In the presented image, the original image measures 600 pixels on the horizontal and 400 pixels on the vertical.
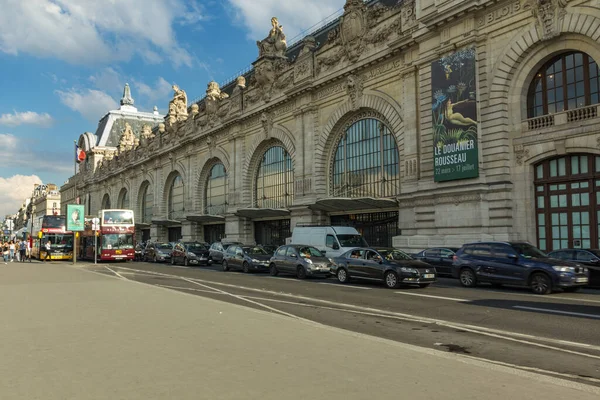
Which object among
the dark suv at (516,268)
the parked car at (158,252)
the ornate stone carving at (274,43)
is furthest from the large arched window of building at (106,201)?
the dark suv at (516,268)

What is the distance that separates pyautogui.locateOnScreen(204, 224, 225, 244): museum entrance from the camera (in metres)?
52.1

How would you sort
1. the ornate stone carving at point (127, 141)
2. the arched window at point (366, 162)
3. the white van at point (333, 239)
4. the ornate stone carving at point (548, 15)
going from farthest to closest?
the ornate stone carving at point (127, 141), the arched window at point (366, 162), the white van at point (333, 239), the ornate stone carving at point (548, 15)

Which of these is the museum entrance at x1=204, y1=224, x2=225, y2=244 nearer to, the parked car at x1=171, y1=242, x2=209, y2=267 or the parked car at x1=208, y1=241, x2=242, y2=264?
the parked car at x1=171, y1=242, x2=209, y2=267

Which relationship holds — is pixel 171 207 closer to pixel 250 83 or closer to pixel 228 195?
Answer: pixel 228 195

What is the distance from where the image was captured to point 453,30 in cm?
2622

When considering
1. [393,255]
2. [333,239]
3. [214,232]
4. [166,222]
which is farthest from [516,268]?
[166,222]

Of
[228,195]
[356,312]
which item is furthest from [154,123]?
[356,312]

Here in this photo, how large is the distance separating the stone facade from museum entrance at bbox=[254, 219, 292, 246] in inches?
23.1

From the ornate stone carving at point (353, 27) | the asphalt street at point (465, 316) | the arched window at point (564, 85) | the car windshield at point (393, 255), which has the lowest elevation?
the asphalt street at point (465, 316)

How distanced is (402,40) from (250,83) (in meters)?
19.8

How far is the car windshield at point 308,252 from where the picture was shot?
22138mm

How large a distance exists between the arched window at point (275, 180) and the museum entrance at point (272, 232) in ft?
5.08

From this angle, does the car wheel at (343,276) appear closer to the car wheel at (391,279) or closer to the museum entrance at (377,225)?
the car wheel at (391,279)

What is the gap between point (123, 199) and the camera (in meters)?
82.9
